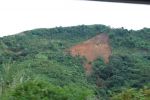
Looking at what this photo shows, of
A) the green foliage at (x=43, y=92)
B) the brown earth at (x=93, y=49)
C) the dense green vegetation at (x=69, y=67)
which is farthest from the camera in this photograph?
the brown earth at (x=93, y=49)

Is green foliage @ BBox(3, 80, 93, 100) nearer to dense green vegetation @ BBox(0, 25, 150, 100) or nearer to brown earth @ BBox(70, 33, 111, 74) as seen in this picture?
dense green vegetation @ BBox(0, 25, 150, 100)

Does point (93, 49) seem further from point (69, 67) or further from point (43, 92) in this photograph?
point (43, 92)

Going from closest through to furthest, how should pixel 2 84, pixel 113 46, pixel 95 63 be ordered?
pixel 2 84 < pixel 95 63 < pixel 113 46

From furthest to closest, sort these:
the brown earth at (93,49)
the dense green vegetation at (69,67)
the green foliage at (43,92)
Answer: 1. the brown earth at (93,49)
2. the dense green vegetation at (69,67)
3. the green foliage at (43,92)

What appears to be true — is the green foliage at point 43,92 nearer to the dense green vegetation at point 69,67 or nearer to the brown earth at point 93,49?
the dense green vegetation at point 69,67

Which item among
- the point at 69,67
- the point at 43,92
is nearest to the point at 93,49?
the point at 69,67

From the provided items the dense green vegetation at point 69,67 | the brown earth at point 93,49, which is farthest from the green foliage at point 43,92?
the brown earth at point 93,49

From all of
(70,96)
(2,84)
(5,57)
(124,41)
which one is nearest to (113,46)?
(124,41)

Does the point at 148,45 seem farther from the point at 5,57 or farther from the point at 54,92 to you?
the point at 54,92
